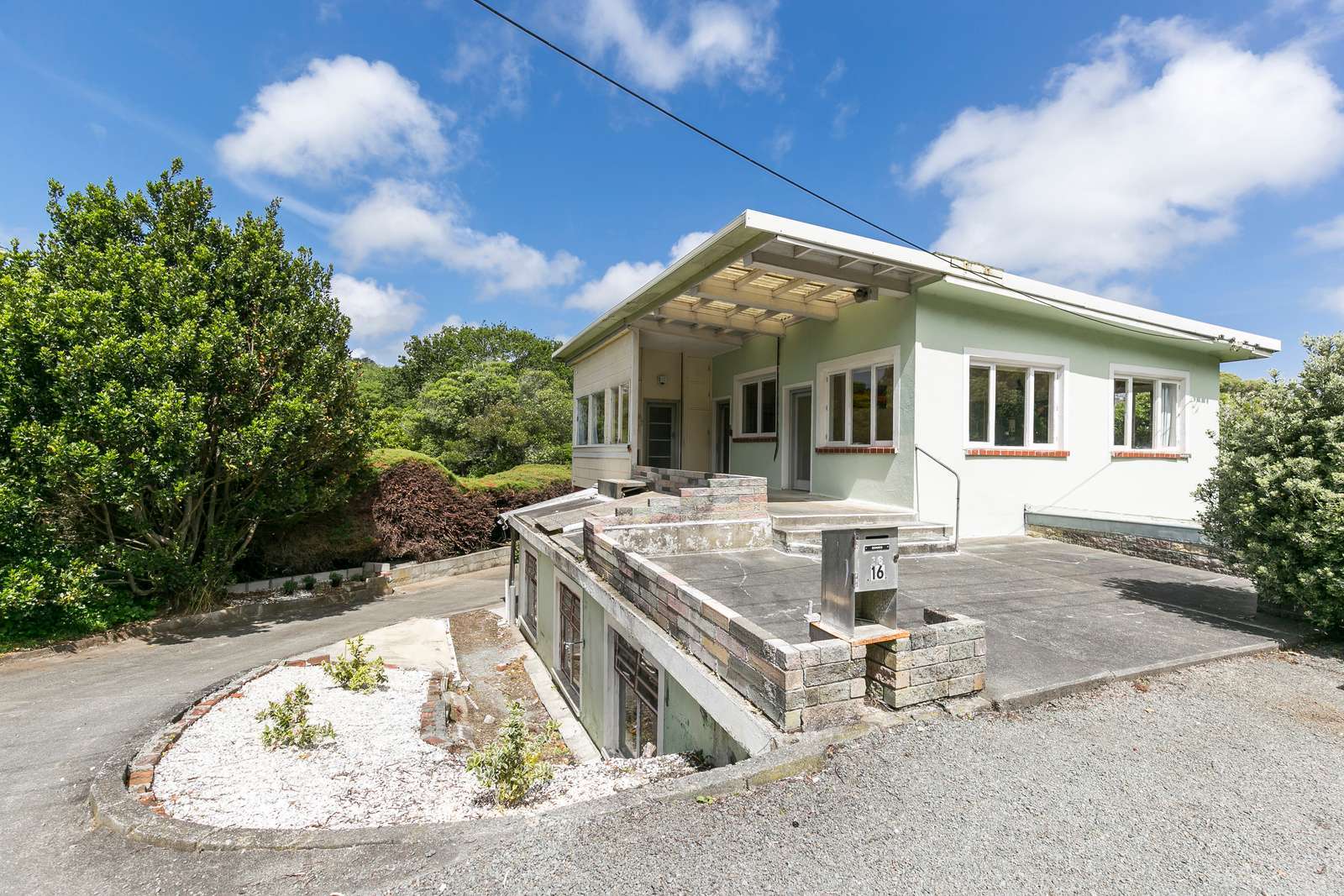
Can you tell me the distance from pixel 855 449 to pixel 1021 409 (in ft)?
8.73

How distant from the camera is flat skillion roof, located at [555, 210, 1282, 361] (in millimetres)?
7094

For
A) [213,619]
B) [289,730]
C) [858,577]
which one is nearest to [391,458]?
[213,619]

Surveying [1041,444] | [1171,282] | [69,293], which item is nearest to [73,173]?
[69,293]

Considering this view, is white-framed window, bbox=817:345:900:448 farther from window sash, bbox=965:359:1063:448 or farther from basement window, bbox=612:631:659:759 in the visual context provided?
basement window, bbox=612:631:659:759

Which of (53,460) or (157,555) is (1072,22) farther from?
(157,555)

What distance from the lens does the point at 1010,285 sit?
837cm

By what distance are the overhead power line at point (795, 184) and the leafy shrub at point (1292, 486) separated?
3710 mm

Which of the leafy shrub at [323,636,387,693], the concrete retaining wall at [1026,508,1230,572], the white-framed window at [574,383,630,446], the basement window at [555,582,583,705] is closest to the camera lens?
the leafy shrub at [323,636,387,693]

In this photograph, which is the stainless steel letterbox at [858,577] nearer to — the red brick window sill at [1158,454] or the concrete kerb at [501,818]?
the concrete kerb at [501,818]

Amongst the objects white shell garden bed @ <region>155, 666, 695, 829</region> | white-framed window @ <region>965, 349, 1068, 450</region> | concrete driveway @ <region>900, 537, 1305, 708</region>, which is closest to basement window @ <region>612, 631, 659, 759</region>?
white shell garden bed @ <region>155, 666, 695, 829</region>

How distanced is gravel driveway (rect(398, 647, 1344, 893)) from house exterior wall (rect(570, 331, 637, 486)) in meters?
8.49

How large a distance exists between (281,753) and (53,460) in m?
6.21

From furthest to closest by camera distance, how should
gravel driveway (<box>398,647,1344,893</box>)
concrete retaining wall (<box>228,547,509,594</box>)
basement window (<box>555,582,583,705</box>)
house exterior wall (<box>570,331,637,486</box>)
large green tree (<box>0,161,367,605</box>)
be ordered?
concrete retaining wall (<box>228,547,509,594</box>), house exterior wall (<box>570,331,637,486</box>), large green tree (<box>0,161,367,605</box>), basement window (<box>555,582,583,705</box>), gravel driveway (<box>398,647,1344,893</box>)

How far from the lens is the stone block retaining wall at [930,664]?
3.04 meters
